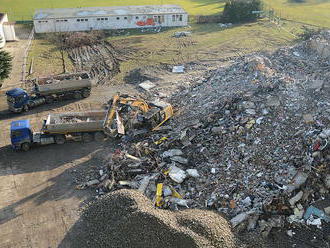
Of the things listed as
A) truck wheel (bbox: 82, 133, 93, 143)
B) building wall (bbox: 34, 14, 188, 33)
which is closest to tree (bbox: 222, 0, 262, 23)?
building wall (bbox: 34, 14, 188, 33)

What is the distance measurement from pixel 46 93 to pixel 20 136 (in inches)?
236

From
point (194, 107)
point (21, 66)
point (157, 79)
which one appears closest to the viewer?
point (194, 107)

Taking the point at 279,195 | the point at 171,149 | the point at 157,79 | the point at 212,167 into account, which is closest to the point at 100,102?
the point at 157,79

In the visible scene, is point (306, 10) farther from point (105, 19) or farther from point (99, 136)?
point (99, 136)

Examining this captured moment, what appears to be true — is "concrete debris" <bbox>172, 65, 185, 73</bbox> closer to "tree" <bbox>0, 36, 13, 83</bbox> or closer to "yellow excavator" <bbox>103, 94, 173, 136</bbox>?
"yellow excavator" <bbox>103, 94, 173, 136</bbox>

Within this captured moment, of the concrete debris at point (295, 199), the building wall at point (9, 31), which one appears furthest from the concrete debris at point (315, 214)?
the building wall at point (9, 31)

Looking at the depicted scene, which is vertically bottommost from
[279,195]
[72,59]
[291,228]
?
[291,228]

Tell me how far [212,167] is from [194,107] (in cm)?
602

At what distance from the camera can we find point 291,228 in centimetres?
1320

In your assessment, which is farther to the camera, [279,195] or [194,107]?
[194,107]

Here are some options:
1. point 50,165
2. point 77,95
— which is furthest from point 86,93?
point 50,165

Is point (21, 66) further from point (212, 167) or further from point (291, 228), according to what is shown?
point (291, 228)

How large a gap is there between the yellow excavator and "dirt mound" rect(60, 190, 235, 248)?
19.9 ft

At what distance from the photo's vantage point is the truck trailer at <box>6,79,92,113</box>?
921 inches
